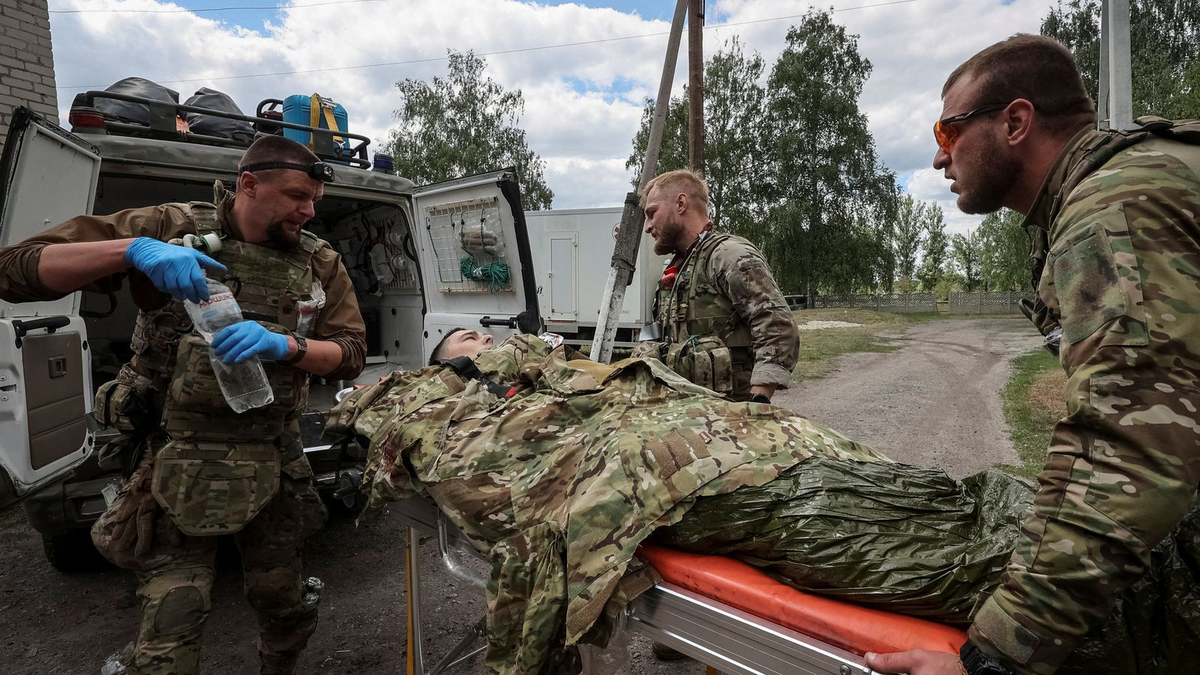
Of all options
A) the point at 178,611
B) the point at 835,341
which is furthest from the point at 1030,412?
the point at 835,341

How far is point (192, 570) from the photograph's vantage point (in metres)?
2.02

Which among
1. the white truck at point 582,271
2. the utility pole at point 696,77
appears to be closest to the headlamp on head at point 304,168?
the utility pole at point 696,77

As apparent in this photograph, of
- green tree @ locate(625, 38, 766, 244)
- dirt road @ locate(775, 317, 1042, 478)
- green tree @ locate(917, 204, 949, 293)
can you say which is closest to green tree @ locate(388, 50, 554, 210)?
green tree @ locate(625, 38, 766, 244)

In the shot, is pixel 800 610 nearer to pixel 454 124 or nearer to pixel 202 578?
pixel 202 578

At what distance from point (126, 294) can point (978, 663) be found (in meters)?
6.39

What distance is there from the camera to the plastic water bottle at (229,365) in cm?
200

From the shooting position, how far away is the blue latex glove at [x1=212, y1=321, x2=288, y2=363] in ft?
6.54

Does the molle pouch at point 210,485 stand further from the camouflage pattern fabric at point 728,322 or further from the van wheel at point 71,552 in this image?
the van wheel at point 71,552

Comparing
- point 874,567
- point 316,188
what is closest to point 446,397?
point 316,188

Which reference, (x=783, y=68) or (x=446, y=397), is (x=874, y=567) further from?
(x=783, y=68)

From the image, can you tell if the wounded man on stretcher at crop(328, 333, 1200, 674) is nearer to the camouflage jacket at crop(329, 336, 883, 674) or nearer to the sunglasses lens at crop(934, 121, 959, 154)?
the camouflage jacket at crop(329, 336, 883, 674)

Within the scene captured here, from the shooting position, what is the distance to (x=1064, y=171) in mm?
1120

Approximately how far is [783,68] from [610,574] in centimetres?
2748

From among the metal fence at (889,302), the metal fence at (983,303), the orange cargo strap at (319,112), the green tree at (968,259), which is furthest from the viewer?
the green tree at (968,259)
